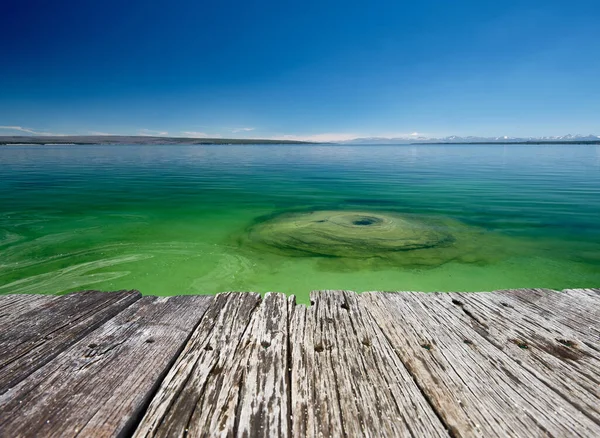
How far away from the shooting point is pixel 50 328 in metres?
2.47

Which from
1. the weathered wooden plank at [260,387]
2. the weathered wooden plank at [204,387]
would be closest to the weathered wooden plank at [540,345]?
the weathered wooden plank at [260,387]

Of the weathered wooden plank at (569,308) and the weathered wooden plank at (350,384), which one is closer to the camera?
the weathered wooden plank at (350,384)

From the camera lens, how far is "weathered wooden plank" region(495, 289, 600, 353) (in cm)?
254

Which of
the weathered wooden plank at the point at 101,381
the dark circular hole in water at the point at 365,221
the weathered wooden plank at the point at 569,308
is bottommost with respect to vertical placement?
the dark circular hole in water at the point at 365,221

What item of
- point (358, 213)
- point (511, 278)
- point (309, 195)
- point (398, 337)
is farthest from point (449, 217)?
point (398, 337)

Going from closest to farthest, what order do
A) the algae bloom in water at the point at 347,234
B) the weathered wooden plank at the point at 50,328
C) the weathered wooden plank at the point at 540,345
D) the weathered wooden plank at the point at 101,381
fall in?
the weathered wooden plank at the point at 101,381
the weathered wooden plank at the point at 540,345
the weathered wooden plank at the point at 50,328
the algae bloom in water at the point at 347,234

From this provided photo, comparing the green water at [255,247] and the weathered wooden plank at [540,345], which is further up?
the weathered wooden plank at [540,345]

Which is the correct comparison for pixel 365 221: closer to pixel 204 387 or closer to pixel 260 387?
pixel 260 387

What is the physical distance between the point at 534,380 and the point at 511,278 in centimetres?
594

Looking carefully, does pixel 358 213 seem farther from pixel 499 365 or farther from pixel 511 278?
pixel 499 365

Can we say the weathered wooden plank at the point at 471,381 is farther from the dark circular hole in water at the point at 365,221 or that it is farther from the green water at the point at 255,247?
the dark circular hole in water at the point at 365,221

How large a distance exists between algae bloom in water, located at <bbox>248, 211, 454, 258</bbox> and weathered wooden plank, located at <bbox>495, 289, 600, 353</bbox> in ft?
16.4

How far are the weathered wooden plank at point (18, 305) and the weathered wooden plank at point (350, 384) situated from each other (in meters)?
2.44

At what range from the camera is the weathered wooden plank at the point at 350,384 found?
1650 millimetres
